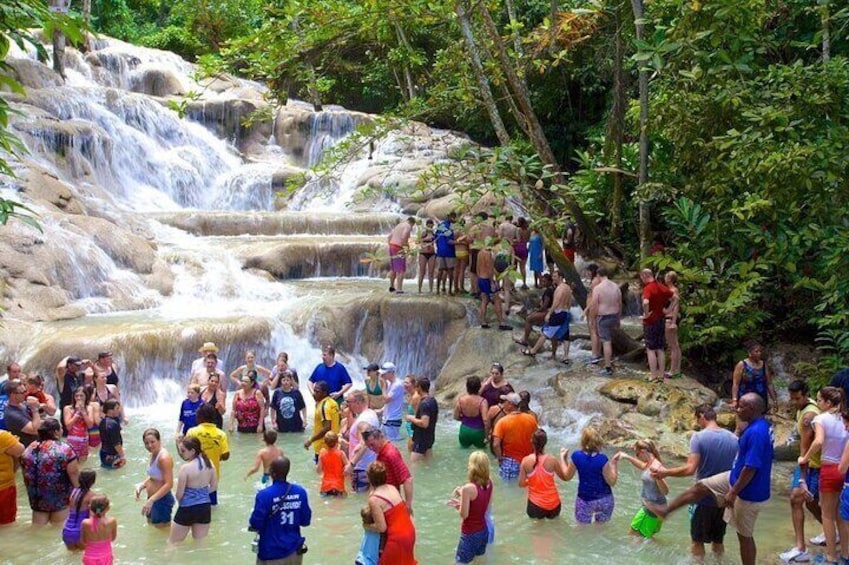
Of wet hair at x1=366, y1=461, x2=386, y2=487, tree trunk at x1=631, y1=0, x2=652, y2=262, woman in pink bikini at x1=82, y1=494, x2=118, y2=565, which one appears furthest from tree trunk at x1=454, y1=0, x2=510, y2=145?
woman in pink bikini at x1=82, y1=494, x2=118, y2=565

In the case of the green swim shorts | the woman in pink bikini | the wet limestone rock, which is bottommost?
the green swim shorts

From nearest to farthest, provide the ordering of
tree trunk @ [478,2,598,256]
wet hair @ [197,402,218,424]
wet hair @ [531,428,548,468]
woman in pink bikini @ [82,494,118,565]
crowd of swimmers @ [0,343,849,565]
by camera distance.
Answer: crowd of swimmers @ [0,343,849,565], woman in pink bikini @ [82,494,118,565], wet hair @ [531,428,548,468], wet hair @ [197,402,218,424], tree trunk @ [478,2,598,256]

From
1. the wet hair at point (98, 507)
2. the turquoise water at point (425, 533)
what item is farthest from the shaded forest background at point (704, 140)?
the wet hair at point (98, 507)

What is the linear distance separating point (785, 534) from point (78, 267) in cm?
1281

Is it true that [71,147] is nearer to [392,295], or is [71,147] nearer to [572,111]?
[392,295]

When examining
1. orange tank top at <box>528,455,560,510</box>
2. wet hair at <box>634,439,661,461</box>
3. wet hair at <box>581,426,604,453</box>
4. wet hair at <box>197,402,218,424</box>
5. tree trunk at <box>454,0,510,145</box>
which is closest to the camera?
wet hair at <box>634,439,661,461</box>

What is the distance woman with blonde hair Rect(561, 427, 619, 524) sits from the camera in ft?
25.2

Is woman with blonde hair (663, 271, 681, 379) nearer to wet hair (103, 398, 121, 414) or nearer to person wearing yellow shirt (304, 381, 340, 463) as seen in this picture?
person wearing yellow shirt (304, 381, 340, 463)

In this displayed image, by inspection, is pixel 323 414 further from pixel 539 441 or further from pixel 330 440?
pixel 539 441

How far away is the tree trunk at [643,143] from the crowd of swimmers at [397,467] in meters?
4.13

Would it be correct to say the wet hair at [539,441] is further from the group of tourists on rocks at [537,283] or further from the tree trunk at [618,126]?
the tree trunk at [618,126]

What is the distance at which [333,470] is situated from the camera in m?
8.92

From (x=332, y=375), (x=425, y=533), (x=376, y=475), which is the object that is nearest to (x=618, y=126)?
(x=332, y=375)

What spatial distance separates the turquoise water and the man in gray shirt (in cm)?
33
